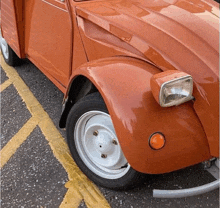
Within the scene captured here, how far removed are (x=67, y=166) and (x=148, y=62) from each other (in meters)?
1.15

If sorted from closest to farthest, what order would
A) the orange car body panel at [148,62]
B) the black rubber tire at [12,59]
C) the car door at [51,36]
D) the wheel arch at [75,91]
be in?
the orange car body panel at [148,62] → the wheel arch at [75,91] → the car door at [51,36] → the black rubber tire at [12,59]

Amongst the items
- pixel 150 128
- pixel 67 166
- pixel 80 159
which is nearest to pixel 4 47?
pixel 67 166

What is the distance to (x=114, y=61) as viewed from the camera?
193 cm

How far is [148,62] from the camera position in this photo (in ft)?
6.12

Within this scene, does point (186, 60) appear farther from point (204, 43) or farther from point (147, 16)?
point (147, 16)

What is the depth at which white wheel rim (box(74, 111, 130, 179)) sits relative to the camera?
2.02 metres

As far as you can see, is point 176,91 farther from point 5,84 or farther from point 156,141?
point 5,84

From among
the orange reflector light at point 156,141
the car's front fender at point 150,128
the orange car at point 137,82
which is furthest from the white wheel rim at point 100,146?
the orange reflector light at point 156,141

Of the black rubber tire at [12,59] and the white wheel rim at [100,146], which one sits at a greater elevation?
the white wheel rim at [100,146]

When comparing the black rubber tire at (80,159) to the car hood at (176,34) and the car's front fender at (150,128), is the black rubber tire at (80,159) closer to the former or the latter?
the car's front fender at (150,128)

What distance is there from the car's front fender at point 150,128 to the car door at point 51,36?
959 millimetres

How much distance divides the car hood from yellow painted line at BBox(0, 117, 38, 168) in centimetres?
131

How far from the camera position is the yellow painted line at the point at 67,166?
2113 mm

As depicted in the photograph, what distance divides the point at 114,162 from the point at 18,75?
2.51 metres
